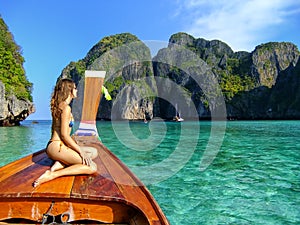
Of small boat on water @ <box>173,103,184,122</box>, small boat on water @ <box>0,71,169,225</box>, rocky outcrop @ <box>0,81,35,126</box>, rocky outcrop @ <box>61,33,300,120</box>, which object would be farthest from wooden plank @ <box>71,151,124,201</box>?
rocky outcrop @ <box>61,33,300,120</box>

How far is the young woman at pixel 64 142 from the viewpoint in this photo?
2.76 meters

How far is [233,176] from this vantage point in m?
6.98

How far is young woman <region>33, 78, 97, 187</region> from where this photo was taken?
2755mm

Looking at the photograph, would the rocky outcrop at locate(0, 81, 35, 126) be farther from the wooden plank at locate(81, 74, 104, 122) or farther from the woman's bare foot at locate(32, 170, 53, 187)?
the woman's bare foot at locate(32, 170, 53, 187)

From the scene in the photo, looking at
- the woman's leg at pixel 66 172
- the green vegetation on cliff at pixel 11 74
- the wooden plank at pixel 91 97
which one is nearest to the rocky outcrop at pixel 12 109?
the green vegetation on cliff at pixel 11 74

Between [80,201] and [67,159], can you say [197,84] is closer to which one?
[67,159]

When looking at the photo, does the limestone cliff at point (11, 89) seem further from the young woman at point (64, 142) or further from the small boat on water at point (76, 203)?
the small boat on water at point (76, 203)

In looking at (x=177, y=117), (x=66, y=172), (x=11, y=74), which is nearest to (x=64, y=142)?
(x=66, y=172)

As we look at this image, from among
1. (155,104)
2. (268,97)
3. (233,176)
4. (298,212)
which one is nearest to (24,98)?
(233,176)

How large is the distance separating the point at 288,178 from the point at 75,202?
618cm

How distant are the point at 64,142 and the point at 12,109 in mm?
33012

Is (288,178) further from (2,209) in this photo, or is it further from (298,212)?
(2,209)

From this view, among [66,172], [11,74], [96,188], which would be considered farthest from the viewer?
[11,74]

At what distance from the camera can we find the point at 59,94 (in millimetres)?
2850
